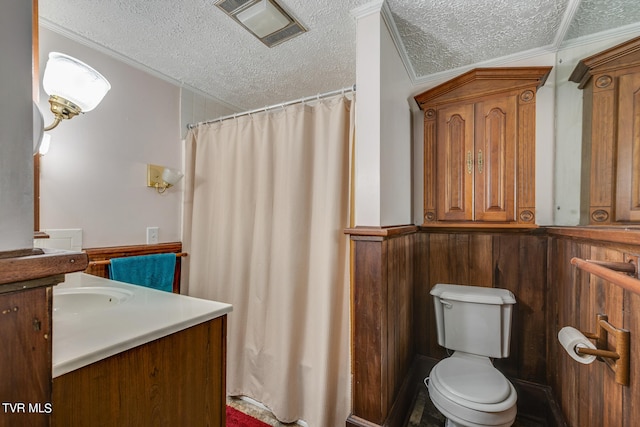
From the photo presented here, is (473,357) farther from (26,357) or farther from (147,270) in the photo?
(147,270)

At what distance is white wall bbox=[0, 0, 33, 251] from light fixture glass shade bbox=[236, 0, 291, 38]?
1.15 metres

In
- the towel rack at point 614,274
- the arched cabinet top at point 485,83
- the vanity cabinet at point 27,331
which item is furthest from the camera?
the arched cabinet top at point 485,83

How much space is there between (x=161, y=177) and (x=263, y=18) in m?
1.26

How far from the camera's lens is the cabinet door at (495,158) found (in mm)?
1662

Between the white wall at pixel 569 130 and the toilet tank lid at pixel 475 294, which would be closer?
the white wall at pixel 569 130

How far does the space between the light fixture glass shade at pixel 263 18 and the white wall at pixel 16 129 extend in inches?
45.2

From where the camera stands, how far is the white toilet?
1.22 metres

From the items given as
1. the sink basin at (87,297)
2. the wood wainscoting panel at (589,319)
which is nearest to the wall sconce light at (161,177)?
the sink basin at (87,297)

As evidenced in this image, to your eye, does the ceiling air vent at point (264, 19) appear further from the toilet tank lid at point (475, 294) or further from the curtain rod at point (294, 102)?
the toilet tank lid at point (475, 294)

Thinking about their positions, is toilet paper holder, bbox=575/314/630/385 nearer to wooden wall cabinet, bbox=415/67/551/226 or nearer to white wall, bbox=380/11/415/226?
white wall, bbox=380/11/415/226

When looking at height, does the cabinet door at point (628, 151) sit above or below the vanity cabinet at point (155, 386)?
above

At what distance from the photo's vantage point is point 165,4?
4.43 ft

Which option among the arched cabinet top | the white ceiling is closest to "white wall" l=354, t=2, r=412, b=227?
the white ceiling

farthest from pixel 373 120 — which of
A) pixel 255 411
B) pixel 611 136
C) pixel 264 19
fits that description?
pixel 255 411
